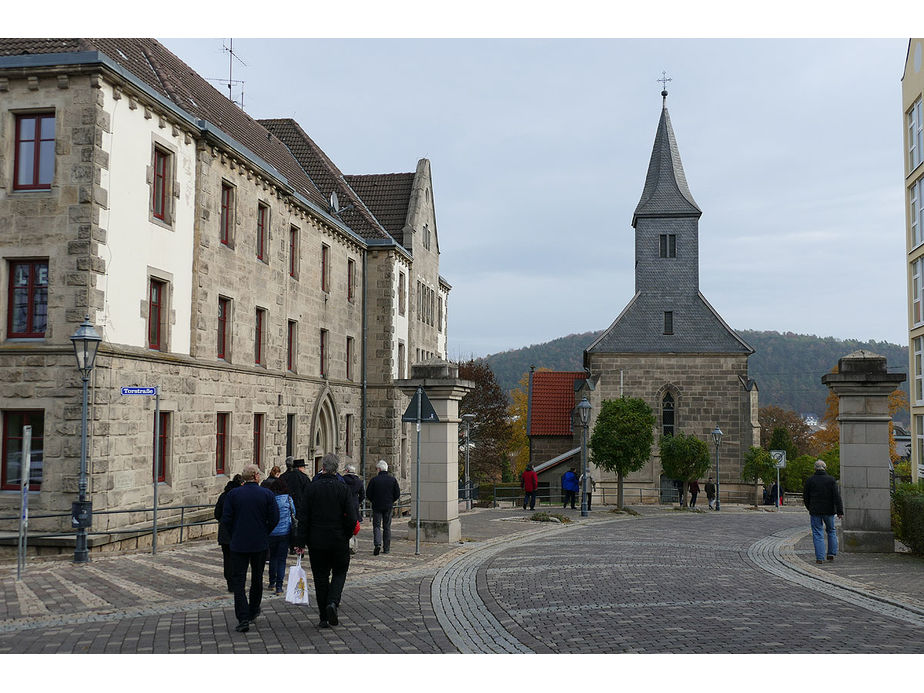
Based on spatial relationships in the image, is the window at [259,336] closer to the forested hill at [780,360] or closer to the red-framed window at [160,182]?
the red-framed window at [160,182]

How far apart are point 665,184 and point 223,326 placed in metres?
29.2

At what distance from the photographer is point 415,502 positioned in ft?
50.5

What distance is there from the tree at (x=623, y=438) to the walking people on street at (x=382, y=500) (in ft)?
55.1

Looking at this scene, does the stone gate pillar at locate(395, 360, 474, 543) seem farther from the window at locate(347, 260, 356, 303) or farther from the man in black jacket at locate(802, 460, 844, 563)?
the window at locate(347, 260, 356, 303)

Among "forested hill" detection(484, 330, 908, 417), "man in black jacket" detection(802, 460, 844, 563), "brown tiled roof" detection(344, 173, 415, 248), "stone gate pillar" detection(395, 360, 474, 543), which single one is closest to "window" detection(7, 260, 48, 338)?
"stone gate pillar" detection(395, 360, 474, 543)

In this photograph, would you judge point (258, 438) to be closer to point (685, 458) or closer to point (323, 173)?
point (323, 173)

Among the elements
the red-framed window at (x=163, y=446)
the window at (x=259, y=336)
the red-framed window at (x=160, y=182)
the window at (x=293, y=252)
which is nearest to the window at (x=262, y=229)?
the window at (x=259, y=336)

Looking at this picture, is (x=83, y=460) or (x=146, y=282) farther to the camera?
(x=146, y=282)

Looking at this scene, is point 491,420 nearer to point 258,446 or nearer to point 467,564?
point 258,446

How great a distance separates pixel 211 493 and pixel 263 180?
9043 millimetres

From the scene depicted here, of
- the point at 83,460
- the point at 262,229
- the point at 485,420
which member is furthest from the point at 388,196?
the point at 485,420

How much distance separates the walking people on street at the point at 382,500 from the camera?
13711 mm

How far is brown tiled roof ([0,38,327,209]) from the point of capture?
16.4 m

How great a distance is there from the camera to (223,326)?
2098cm
